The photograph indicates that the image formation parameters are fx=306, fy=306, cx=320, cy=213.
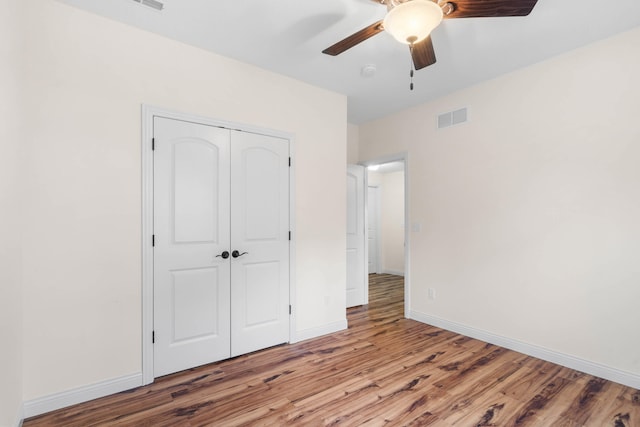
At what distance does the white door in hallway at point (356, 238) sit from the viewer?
14.9 feet

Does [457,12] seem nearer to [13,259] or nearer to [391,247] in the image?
[13,259]

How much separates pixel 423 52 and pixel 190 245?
2325mm

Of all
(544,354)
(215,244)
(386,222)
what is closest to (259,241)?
(215,244)

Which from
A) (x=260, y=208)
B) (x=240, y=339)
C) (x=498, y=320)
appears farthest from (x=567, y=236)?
(x=240, y=339)

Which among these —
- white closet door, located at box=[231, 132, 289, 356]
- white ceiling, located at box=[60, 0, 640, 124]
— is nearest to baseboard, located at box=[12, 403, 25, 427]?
white closet door, located at box=[231, 132, 289, 356]

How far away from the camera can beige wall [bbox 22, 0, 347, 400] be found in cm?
203

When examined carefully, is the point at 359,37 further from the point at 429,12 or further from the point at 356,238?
the point at 356,238

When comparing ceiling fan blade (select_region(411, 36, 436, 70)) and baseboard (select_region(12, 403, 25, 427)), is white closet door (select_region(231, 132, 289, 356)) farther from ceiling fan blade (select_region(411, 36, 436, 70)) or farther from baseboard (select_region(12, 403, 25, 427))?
ceiling fan blade (select_region(411, 36, 436, 70))

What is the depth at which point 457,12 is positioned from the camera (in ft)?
5.75

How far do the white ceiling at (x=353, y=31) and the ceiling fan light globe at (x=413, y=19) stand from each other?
0.61 metres

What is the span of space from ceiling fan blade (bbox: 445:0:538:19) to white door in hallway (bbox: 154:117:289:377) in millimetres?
1925

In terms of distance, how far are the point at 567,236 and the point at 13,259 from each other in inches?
162

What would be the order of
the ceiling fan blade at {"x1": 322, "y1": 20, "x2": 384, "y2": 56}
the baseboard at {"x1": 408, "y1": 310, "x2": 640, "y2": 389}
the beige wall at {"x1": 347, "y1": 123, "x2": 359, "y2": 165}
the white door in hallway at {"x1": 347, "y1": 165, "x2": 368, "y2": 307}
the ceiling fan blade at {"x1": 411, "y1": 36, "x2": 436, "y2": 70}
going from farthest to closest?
the beige wall at {"x1": 347, "y1": 123, "x2": 359, "y2": 165}, the white door in hallway at {"x1": 347, "y1": 165, "x2": 368, "y2": 307}, the baseboard at {"x1": 408, "y1": 310, "x2": 640, "y2": 389}, the ceiling fan blade at {"x1": 411, "y1": 36, "x2": 436, "y2": 70}, the ceiling fan blade at {"x1": 322, "y1": 20, "x2": 384, "y2": 56}

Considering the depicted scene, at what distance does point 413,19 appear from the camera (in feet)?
5.21
